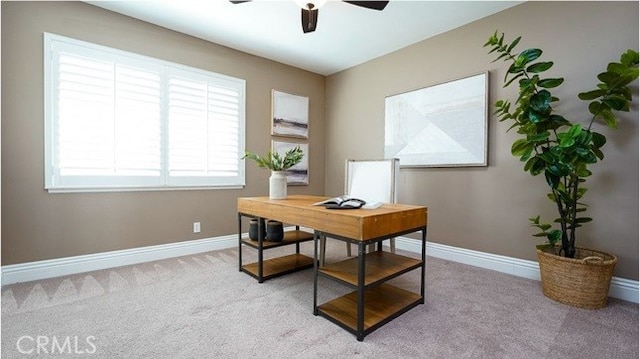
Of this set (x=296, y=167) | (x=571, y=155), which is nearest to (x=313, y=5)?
(x=571, y=155)

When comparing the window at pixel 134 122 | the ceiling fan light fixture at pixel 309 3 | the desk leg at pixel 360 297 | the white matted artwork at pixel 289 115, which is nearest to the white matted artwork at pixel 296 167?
the white matted artwork at pixel 289 115

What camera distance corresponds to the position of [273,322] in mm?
1756

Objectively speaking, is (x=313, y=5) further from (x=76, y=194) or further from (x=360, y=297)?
(x=76, y=194)

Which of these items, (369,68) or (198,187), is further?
(369,68)

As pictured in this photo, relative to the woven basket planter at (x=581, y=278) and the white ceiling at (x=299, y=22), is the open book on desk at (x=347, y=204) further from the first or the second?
the white ceiling at (x=299, y=22)

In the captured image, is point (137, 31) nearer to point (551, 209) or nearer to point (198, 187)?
point (198, 187)

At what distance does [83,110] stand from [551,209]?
13.8 feet

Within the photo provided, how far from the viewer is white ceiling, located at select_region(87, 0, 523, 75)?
2604mm

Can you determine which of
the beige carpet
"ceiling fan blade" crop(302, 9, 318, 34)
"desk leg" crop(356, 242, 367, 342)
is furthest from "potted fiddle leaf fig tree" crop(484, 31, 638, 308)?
"desk leg" crop(356, 242, 367, 342)

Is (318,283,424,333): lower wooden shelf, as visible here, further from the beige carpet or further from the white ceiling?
the white ceiling

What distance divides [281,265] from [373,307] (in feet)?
3.68

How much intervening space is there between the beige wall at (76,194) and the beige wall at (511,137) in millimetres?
1850

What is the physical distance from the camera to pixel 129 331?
165cm

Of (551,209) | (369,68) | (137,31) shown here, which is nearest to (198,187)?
(137,31)
